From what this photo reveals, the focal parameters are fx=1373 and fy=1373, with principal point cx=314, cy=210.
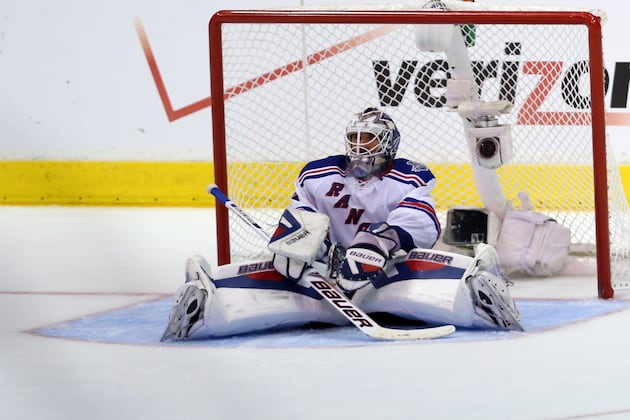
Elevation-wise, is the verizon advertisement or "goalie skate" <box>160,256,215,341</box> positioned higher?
the verizon advertisement

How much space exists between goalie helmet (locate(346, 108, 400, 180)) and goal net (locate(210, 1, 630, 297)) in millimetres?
1044

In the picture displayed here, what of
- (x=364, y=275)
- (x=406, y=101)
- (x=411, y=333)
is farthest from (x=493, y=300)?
(x=406, y=101)

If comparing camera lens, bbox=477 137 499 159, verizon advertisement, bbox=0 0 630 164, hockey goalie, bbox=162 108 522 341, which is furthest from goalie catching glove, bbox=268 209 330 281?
verizon advertisement, bbox=0 0 630 164

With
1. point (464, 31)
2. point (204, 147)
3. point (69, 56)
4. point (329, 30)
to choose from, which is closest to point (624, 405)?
point (464, 31)

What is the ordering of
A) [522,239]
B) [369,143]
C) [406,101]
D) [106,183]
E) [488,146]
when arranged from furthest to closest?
[106,183] → [406,101] → [522,239] → [488,146] → [369,143]

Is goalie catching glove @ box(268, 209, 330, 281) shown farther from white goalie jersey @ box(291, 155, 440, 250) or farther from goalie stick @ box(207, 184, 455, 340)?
white goalie jersey @ box(291, 155, 440, 250)

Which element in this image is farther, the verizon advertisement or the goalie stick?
the verizon advertisement

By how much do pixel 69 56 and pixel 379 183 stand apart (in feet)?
11.5

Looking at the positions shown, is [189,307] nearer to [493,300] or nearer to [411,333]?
[411,333]

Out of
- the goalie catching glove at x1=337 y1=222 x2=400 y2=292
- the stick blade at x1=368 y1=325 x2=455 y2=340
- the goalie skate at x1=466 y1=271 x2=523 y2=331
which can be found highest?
the goalie catching glove at x1=337 y1=222 x2=400 y2=292

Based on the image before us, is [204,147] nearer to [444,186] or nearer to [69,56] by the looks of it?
[69,56]

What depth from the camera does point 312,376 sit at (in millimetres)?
3102

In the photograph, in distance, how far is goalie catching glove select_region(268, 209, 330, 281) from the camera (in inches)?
143

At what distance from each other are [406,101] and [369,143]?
1847 millimetres
